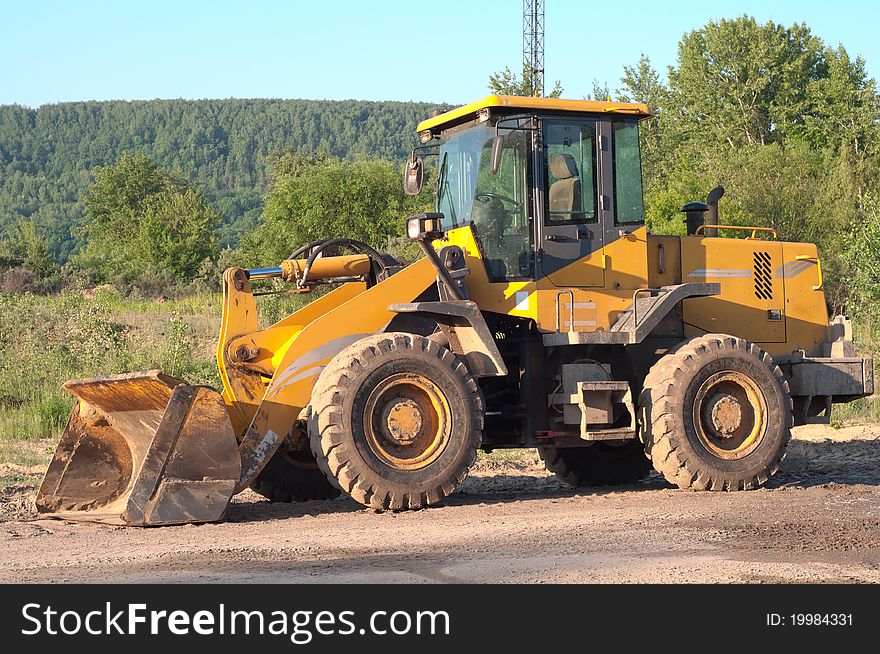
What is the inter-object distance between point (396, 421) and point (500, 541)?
1.83 metres

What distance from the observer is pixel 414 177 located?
10.9m

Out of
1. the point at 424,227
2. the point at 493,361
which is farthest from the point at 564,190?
the point at 493,361

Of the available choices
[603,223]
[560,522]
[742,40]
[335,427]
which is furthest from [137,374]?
[742,40]

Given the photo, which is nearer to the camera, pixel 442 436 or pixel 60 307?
pixel 442 436

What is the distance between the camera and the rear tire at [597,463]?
12430mm

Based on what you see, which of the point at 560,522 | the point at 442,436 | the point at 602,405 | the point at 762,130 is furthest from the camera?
the point at 762,130

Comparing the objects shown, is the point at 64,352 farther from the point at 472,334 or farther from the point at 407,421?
the point at 407,421

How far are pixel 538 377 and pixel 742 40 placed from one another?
4586cm

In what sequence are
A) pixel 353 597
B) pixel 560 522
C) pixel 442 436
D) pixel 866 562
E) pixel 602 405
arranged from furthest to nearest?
pixel 602 405
pixel 442 436
pixel 560 522
pixel 866 562
pixel 353 597

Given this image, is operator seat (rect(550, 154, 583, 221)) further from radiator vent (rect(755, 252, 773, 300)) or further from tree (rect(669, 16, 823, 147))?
tree (rect(669, 16, 823, 147))

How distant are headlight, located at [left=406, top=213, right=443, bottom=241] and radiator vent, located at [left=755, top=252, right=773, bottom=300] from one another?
12.7ft

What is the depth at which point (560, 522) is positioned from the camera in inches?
367

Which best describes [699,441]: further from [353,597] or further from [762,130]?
[762,130]

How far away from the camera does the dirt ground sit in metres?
7.07
